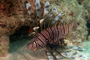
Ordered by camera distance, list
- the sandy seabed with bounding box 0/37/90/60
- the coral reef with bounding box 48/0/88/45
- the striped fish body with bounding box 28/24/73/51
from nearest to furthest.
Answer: the striped fish body with bounding box 28/24/73/51, the sandy seabed with bounding box 0/37/90/60, the coral reef with bounding box 48/0/88/45

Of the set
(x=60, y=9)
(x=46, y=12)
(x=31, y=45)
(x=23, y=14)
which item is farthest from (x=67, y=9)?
(x=31, y=45)

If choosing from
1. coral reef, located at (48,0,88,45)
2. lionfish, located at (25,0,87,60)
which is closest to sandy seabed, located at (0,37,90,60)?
lionfish, located at (25,0,87,60)

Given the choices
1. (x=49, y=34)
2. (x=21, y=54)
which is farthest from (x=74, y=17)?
(x=21, y=54)

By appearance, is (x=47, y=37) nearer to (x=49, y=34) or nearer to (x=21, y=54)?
(x=49, y=34)

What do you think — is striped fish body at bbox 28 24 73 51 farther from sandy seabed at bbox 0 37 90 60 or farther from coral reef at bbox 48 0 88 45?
coral reef at bbox 48 0 88 45

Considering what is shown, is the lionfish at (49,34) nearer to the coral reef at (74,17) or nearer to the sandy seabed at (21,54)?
the sandy seabed at (21,54)

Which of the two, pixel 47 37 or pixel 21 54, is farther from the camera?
pixel 21 54

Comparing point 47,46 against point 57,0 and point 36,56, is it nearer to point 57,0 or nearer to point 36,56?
point 36,56

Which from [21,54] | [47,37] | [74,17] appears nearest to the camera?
[47,37]

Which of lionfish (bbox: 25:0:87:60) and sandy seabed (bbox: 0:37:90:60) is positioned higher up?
lionfish (bbox: 25:0:87:60)
